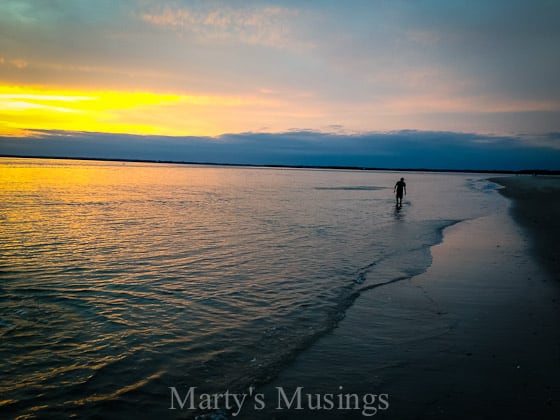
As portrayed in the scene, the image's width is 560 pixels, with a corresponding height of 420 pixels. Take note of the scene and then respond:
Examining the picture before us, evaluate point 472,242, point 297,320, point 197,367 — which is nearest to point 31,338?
point 197,367

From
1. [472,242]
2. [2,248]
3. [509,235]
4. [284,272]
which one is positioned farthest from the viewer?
[509,235]

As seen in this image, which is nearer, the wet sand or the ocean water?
the wet sand

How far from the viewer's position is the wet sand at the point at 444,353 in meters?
5.16

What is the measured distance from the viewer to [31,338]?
7.25 meters

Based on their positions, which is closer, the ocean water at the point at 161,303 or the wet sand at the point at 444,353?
the wet sand at the point at 444,353

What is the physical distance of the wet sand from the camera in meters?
5.16

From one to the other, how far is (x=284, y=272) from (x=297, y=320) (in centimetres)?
409

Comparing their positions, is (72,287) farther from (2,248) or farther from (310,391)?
(310,391)

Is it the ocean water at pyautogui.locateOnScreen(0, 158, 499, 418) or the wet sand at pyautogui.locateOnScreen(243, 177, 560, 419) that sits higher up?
the wet sand at pyautogui.locateOnScreen(243, 177, 560, 419)

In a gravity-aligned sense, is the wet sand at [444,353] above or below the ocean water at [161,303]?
above

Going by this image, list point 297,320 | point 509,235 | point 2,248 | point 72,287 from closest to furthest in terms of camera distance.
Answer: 1. point 297,320
2. point 72,287
3. point 2,248
4. point 509,235

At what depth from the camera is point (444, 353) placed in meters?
6.73

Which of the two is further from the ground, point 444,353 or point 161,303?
point 444,353

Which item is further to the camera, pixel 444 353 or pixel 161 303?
pixel 161 303
